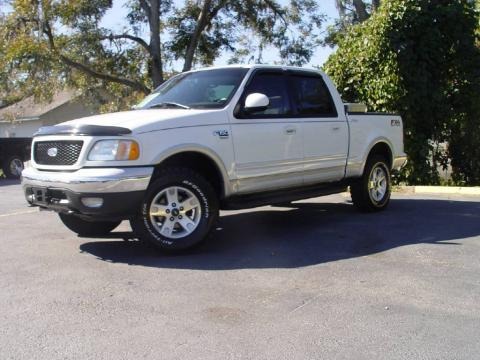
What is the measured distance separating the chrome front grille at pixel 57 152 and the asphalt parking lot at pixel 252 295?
37.6 inches

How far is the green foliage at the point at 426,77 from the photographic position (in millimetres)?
11406

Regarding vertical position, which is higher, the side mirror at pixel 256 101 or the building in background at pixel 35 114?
the building in background at pixel 35 114

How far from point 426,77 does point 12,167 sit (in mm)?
13203

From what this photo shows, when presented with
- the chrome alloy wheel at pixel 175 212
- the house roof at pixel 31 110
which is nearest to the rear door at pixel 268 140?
the chrome alloy wheel at pixel 175 212

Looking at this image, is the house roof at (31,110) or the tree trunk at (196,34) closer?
the tree trunk at (196,34)

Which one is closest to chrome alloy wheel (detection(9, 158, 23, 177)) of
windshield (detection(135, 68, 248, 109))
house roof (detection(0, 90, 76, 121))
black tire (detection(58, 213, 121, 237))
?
black tire (detection(58, 213, 121, 237))

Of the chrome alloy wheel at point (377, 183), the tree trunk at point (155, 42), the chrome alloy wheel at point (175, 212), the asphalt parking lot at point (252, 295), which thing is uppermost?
the tree trunk at point (155, 42)

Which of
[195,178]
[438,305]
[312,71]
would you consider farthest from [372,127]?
[438,305]

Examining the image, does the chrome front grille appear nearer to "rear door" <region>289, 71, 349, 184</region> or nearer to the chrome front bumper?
the chrome front bumper

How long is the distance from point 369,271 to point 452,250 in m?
1.24

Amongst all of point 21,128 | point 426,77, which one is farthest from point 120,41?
point 21,128

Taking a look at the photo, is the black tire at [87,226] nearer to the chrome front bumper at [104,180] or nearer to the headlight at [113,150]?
the chrome front bumper at [104,180]

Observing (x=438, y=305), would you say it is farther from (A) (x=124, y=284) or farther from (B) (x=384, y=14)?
(B) (x=384, y=14)

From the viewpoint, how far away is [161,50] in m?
21.9
